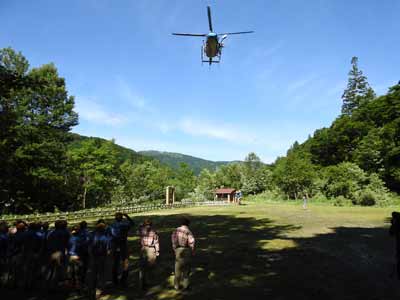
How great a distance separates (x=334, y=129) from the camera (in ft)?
229

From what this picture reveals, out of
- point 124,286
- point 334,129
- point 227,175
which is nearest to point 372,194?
point 334,129

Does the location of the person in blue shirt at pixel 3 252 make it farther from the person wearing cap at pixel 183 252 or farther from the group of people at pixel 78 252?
the person wearing cap at pixel 183 252

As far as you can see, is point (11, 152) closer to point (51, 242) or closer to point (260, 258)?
point (51, 242)

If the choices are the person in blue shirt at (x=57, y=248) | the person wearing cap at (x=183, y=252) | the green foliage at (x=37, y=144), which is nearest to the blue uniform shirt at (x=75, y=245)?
the person in blue shirt at (x=57, y=248)

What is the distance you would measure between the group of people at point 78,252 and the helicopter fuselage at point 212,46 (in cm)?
1470

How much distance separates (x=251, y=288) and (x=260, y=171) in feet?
277

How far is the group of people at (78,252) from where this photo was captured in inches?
302

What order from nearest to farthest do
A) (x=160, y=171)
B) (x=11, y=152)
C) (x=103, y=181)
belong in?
(x=11, y=152), (x=103, y=181), (x=160, y=171)

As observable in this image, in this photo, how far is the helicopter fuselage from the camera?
1953 centimetres

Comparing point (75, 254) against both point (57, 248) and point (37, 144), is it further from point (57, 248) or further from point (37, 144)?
point (37, 144)

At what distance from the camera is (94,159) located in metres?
50.0

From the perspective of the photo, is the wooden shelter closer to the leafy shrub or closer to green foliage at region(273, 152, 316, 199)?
green foliage at region(273, 152, 316, 199)

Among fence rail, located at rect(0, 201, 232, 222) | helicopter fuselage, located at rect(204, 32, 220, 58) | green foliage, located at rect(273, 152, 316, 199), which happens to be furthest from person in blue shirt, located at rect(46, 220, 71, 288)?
green foliage, located at rect(273, 152, 316, 199)

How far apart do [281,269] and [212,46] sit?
15.1m
